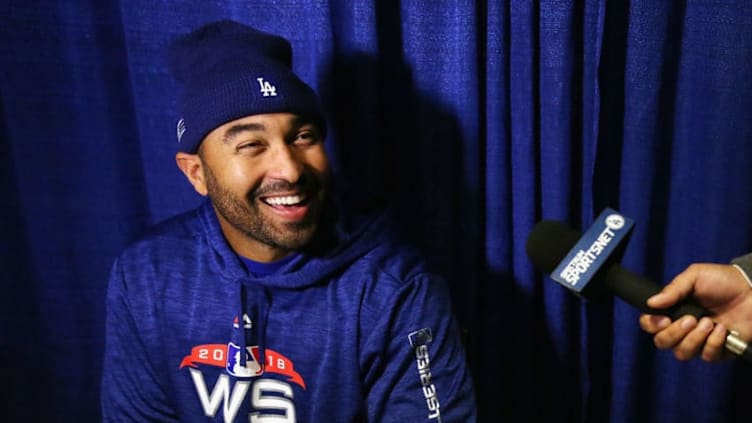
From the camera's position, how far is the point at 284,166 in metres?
1.12

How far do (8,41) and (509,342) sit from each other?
4.43ft

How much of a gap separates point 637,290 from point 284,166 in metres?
0.58

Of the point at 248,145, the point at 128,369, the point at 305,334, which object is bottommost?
the point at 128,369

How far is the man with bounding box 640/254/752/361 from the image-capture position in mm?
820

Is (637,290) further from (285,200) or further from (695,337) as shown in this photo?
(285,200)

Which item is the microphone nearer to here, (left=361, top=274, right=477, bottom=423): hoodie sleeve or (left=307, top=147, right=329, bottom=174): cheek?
(left=361, top=274, right=477, bottom=423): hoodie sleeve

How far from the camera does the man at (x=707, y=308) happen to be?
0.82 meters

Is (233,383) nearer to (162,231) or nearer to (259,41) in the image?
(162,231)

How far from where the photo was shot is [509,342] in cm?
157

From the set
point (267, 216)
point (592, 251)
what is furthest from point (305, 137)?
point (592, 251)

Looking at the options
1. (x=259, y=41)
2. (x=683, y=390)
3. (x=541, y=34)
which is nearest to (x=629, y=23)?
(x=541, y=34)

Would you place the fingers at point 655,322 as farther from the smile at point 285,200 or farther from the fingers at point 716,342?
the smile at point 285,200

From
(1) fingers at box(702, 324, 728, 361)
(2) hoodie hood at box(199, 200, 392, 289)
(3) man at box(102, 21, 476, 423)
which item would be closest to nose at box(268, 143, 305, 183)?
(3) man at box(102, 21, 476, 423)

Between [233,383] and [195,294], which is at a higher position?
[195,294]
